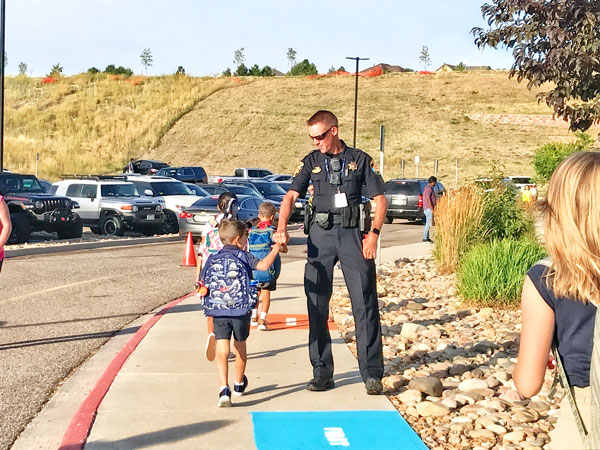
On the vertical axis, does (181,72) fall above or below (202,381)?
above

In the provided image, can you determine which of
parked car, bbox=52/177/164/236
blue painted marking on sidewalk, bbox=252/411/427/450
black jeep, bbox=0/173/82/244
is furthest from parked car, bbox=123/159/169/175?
blue painted marking on sidewalk, bbox=252/411/427/450

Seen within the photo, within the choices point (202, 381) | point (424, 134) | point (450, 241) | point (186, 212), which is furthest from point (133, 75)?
point (202, 381)

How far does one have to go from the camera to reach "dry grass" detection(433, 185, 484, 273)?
51.1 ft

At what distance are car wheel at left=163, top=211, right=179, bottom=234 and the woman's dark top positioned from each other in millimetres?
24193

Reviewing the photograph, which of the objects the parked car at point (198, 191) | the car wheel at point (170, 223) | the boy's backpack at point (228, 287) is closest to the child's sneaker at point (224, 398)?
the boy's backpack at point (228, 287)

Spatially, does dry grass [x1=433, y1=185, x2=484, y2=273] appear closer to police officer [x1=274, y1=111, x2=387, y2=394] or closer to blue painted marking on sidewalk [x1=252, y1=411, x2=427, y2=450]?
police officer [x1=274, y1=111, x2=387, y2=394]

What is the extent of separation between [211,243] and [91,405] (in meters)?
2.41

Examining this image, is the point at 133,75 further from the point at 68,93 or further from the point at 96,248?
the point at 96,248

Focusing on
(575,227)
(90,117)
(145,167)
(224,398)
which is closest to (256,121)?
(90,117)

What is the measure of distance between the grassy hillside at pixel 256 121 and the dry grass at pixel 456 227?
47728 mm

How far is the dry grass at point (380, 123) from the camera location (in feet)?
234

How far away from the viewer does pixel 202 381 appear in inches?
297

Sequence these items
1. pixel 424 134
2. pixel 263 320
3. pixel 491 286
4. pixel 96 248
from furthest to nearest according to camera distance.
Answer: pixel 424 134 < pixel 96 248 < pixel 491 286 < pixel 263 320

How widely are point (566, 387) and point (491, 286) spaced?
9.09 meters
